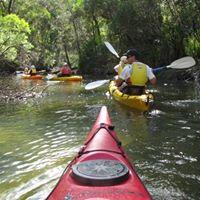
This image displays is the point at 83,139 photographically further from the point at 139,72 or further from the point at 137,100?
the point at 139,72

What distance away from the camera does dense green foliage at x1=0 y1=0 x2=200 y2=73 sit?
17.4 m

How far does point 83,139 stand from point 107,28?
2143cm

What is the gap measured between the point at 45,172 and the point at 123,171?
A: 2430mm

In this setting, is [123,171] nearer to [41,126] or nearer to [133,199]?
[133,199]

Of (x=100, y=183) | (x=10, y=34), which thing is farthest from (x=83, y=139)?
(x=10, y=34)

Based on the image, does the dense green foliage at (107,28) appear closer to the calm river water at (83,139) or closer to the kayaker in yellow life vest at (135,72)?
the calm river water at (83,139)

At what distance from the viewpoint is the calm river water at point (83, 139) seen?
5.10 metres

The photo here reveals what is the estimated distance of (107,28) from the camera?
2798 cm

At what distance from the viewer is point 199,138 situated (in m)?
7.27

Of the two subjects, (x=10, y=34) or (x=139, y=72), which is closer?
(x=139, y=72)

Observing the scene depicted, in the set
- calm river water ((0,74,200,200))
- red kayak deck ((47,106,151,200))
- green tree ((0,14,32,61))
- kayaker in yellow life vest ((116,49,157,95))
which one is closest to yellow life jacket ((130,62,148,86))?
kayaker in yellow life vest ((116,49,157,95))

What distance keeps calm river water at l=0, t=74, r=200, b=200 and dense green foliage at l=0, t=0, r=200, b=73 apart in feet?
20.4

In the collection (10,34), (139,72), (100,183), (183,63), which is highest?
(10,34)

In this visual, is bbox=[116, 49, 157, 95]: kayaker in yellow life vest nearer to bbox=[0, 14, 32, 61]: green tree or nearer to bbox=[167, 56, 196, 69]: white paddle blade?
bbox=[167, 56, 196, 69]: white paddle blade
